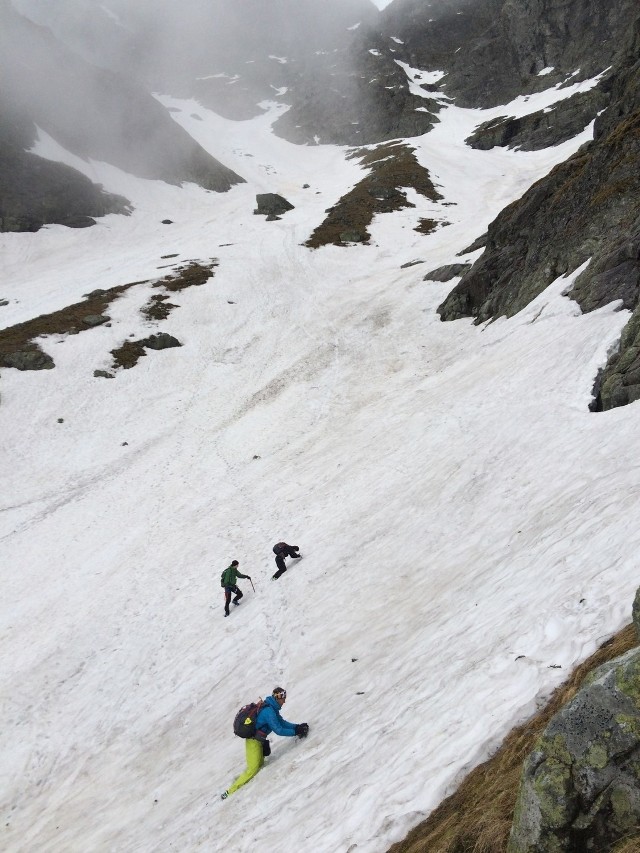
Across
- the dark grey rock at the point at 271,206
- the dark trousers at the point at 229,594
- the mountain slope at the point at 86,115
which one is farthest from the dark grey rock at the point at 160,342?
the mountain slope at the point at 86,115

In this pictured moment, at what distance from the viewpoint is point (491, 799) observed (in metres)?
4.97

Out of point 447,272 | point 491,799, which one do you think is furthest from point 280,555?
point 447,272

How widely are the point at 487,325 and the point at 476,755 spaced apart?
87.8ft

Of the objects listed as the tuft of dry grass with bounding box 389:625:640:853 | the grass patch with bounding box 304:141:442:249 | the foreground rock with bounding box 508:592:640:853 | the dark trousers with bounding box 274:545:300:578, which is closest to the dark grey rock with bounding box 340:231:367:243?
the grass patch with bounding box 304:141:442:249

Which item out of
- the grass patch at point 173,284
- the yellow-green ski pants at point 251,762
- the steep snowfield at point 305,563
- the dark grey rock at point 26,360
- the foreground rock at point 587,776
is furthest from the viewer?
the grass patch at point 173,284

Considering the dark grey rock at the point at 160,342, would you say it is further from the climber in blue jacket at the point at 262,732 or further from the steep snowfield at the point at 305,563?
the climber in blue jacket at the point at 262,732

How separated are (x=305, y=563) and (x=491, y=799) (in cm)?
1140

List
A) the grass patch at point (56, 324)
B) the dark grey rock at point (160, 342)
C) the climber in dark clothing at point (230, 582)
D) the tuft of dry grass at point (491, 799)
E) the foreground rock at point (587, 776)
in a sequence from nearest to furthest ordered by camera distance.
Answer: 1. the foreground rock at point (587, 776)
2. the tuft of dry grass at point (491, 799)
3. the climber in dark clothing at point (230, 582)
4. the grass patch at point (56, 324)
5. the dark grey rock at point (160, 342)

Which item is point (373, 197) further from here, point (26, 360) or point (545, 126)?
point (26, 360)

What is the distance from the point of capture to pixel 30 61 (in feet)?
354

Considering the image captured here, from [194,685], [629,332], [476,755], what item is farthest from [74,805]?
[629,332]

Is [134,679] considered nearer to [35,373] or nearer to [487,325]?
[487,325]

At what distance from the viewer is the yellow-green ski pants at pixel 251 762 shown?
8.74 metres

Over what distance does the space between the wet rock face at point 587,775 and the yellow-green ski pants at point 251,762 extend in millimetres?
5958
